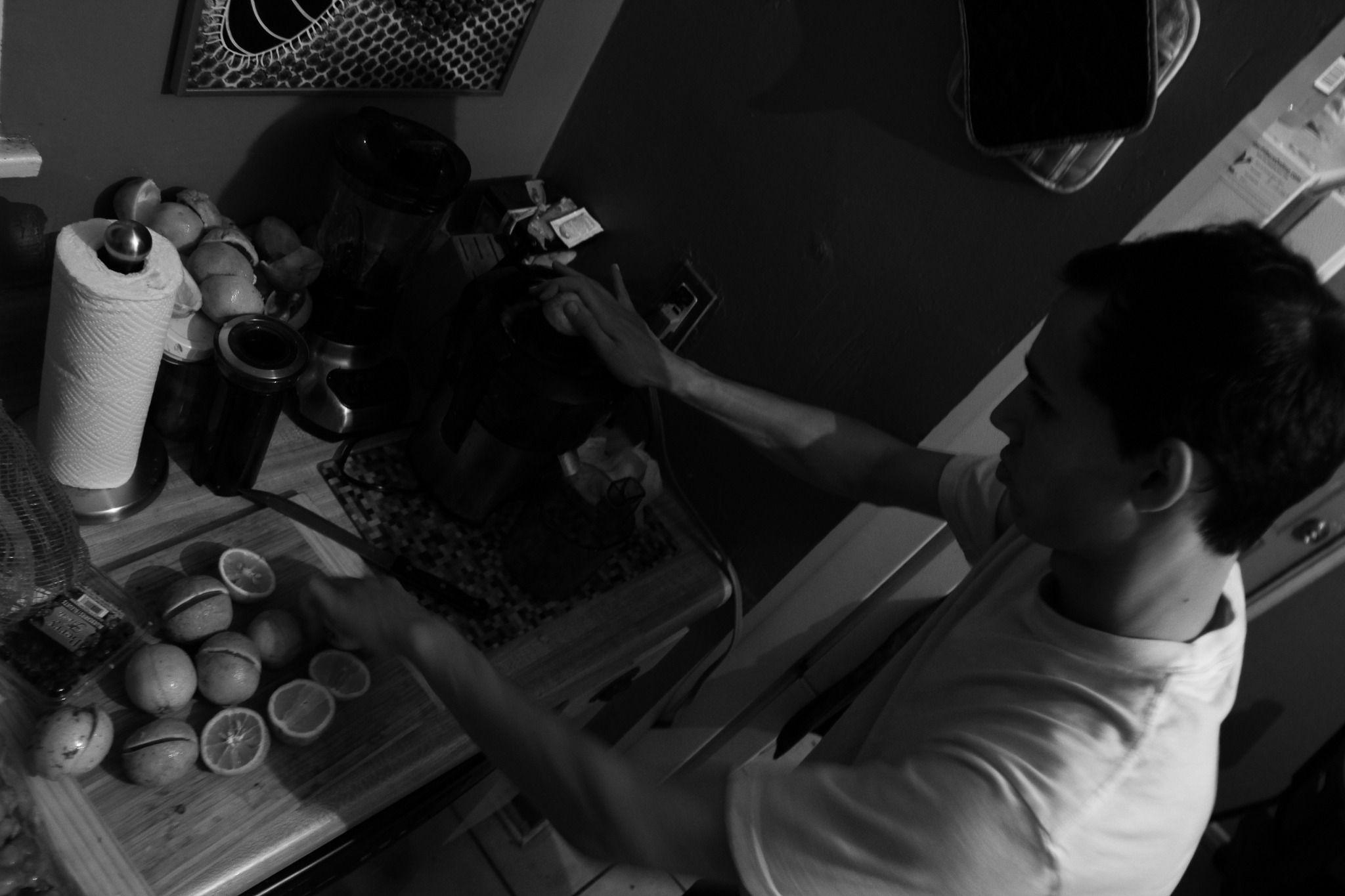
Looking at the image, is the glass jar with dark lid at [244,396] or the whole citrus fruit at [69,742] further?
the glass jar with dark lid at [244,396]

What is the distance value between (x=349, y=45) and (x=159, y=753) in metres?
0.86

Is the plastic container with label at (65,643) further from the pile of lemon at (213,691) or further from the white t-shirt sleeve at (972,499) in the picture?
the white t-shirt sleeve at (972,499)

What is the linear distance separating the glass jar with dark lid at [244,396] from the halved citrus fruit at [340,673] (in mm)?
243

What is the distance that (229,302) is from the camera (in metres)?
1.13

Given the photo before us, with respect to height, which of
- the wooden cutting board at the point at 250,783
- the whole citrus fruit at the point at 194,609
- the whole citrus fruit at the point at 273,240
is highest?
the whole citrus fruit at the point at 273,240

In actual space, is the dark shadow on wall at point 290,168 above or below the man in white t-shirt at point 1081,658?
below

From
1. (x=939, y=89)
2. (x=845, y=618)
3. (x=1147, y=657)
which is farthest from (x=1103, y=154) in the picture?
(x=845, y=618)

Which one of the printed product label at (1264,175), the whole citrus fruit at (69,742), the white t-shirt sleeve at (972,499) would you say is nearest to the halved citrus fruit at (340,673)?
the whole citrus fruit at (69,742)

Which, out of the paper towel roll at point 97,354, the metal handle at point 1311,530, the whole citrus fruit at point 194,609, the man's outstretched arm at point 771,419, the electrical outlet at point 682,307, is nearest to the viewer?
the paper towel roll at point 97,354

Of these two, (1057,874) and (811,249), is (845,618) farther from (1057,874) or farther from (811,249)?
(1057,874)

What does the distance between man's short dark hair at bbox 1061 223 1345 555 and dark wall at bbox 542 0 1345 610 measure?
26 cm

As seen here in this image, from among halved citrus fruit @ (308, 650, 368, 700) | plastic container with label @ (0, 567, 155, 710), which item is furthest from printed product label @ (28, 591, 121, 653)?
halved citrus fruit @ (308, 650, 368, 700)

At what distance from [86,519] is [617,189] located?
2.88 feet

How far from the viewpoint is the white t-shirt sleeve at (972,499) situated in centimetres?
121
